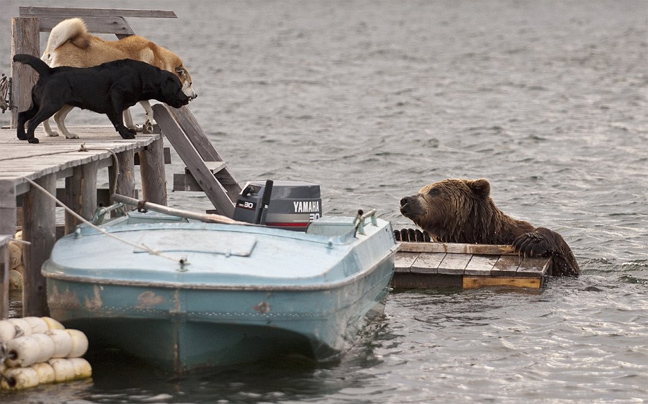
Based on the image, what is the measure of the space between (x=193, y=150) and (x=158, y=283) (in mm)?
4689

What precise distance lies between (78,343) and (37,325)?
0.29 metres

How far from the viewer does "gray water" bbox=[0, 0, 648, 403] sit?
341 inches

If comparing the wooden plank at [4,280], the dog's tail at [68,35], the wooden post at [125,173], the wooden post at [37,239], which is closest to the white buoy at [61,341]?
the wooden plank at [4,280]

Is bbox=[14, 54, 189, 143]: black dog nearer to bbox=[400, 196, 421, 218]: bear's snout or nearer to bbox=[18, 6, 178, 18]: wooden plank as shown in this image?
bbox=[18, 6, 178, 18]: wooden plank

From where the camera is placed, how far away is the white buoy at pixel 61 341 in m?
8.02

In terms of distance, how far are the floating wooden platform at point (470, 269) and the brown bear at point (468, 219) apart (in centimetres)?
38

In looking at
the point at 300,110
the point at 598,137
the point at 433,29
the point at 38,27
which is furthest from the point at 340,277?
the point at 433,29

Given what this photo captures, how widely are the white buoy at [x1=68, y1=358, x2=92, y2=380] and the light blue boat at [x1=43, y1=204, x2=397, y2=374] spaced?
Result: 186mm

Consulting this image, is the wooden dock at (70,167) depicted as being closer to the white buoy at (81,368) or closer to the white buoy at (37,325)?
the white buoy at (37,325)

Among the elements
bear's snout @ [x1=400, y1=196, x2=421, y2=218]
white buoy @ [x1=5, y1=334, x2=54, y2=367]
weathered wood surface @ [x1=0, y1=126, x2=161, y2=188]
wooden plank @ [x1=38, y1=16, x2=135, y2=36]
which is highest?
wooden plank @ [x1=38, y1=16, x2=135, y2=36]

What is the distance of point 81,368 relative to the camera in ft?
27.2

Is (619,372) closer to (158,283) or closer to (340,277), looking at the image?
(340,277)

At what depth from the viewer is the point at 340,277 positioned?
8375 millimetres

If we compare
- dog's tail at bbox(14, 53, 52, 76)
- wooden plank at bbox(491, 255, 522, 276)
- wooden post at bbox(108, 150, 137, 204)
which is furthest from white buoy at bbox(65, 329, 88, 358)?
wooden plank at bbox(491, 255, 522, 276)
